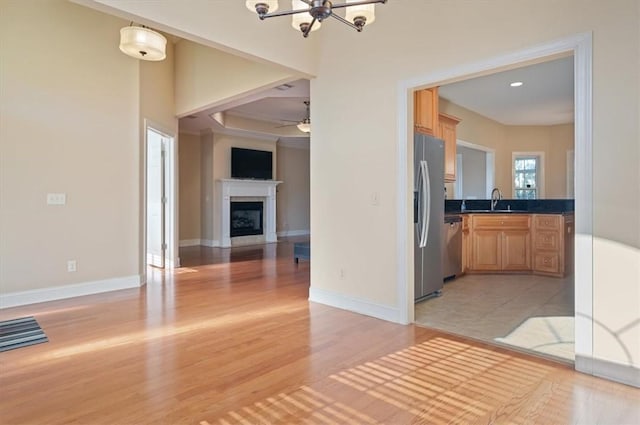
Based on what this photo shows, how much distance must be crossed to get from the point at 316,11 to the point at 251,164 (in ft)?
24.4

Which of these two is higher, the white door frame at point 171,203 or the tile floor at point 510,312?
the white door frame at point 171,203

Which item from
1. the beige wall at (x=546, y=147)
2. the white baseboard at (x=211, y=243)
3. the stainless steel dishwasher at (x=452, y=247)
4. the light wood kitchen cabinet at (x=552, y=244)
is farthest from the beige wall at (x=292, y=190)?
the light wood kitchen cabinet at (x=552, y=244)

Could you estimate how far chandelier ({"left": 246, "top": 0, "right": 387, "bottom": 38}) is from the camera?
2244mm

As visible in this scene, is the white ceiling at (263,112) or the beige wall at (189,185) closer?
the white ceiling at (263,112)

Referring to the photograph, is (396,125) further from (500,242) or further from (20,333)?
(20,333)

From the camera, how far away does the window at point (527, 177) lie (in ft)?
26.7

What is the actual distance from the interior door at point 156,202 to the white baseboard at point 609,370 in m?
5.73

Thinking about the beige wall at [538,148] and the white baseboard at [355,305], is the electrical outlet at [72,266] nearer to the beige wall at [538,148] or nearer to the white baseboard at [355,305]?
the white baseboard at [355,305]

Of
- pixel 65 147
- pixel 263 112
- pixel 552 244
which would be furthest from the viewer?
pixel 263 112

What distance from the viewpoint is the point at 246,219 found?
382 inches

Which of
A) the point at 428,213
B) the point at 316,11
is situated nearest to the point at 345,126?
the point at 428,213

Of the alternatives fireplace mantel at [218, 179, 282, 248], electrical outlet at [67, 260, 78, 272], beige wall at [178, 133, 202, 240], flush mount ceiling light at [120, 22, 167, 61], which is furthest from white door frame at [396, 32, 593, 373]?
Answer: beige wall at [178, 133, 202, 240]

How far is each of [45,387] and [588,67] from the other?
3801 mm

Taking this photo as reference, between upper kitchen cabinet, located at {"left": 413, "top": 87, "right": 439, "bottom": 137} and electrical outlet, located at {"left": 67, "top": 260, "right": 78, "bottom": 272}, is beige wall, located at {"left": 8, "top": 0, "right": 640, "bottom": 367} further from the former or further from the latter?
upper kitchen cabinet, located at {"left": 413, "top": 87, "right": 439, "bottom": 137}
